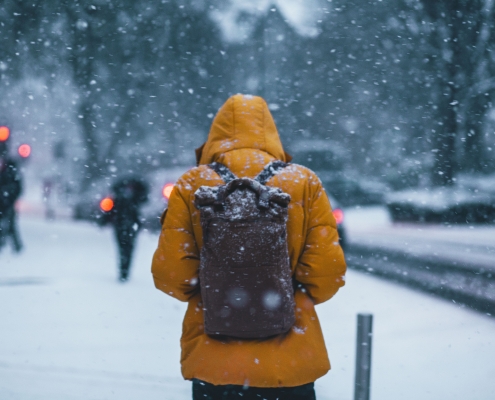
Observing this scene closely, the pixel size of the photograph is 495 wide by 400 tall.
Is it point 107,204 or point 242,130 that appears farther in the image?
point 107,204

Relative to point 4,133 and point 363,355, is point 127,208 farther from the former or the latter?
point 363,355

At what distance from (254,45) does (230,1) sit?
1.62 m

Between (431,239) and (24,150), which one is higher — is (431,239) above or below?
below

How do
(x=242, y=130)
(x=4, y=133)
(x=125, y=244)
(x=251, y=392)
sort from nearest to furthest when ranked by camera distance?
1. (x=251, y=392)
2. (x=242, y=130)
3. (x=125, y=244)
4. (x=4, y=133)

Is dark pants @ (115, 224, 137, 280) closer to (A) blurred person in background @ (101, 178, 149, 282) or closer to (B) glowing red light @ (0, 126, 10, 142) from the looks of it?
(A) blurred person in background @ (101, 178, 149, 282)

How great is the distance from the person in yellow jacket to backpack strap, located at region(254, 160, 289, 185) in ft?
0.06

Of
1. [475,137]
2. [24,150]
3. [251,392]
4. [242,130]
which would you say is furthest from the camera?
[475,137]

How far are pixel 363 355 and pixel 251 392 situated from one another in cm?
97

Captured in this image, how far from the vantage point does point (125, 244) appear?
787cm

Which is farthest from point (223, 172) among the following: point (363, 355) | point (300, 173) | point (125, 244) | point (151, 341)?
point (125, 244)

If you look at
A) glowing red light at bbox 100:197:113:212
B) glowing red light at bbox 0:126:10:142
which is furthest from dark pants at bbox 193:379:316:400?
glowing red light at bbox 0:126:10:142

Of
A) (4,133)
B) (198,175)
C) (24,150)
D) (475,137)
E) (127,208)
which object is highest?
(475,137)

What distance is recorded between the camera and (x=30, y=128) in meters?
27.9

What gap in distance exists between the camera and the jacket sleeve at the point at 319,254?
223cm
